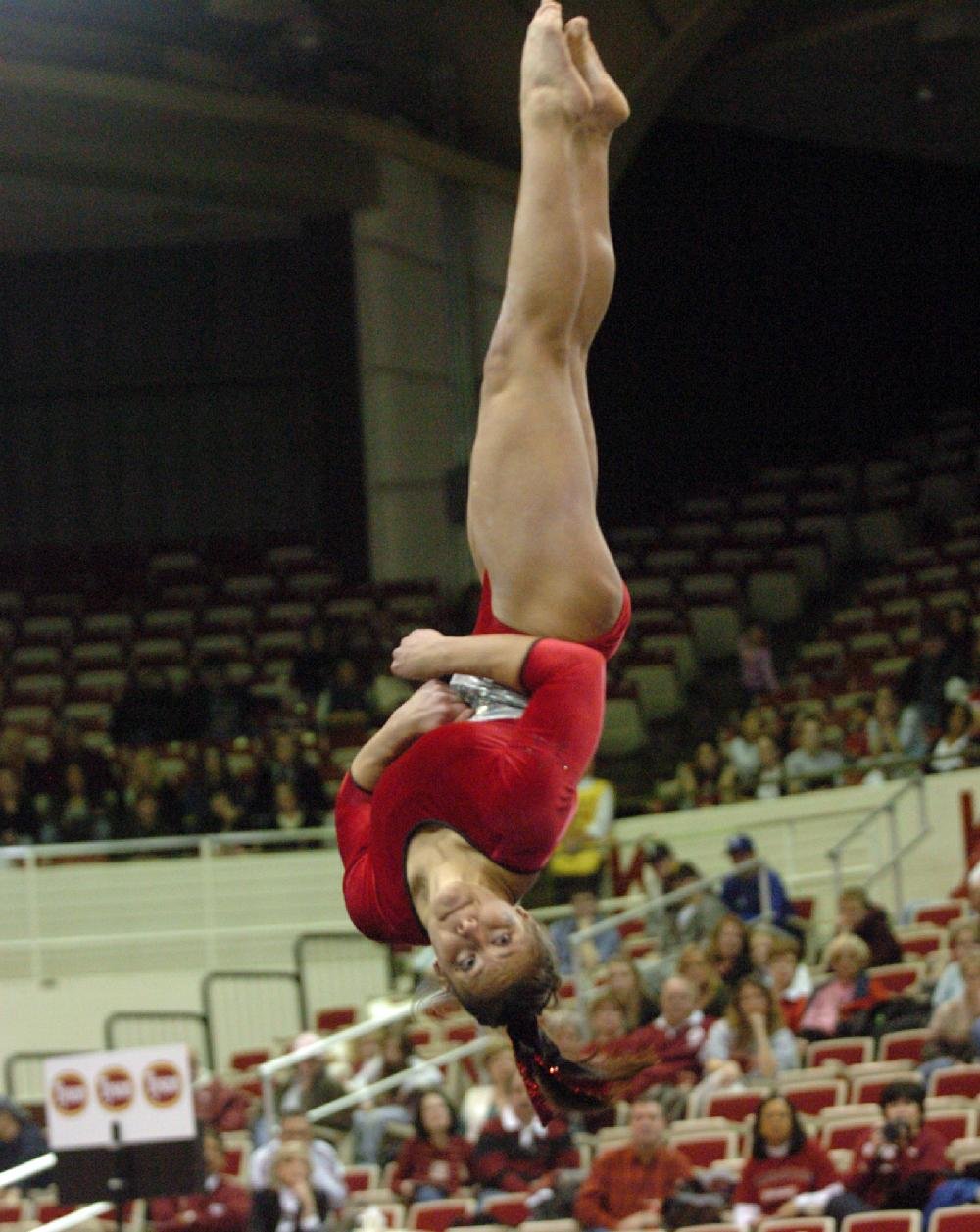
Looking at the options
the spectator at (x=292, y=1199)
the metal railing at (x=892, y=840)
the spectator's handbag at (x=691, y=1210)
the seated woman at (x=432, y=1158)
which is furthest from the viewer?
the metal railing at (x=892, y=840)

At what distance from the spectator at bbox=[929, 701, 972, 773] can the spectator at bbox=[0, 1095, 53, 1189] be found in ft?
17.7

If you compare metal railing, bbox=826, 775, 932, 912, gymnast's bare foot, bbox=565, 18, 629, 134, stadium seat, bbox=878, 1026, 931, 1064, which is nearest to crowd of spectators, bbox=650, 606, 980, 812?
metal railing, bbox=826, 775, 932, 912

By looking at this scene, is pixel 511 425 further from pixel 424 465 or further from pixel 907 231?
pixel 907 231

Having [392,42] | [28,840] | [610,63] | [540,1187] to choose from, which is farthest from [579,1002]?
[392,42]

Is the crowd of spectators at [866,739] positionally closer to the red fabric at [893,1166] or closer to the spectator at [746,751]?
the spectator at [746,751]

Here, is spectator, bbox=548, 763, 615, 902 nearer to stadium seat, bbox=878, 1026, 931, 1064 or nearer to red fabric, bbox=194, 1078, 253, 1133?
red fabric, bbox=194, 1078, 253, 1133

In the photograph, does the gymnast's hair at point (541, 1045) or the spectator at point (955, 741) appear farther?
the spectator at point (955, 741)

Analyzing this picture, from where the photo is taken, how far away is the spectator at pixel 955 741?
456 inches

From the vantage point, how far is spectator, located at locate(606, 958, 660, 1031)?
844 centimetres

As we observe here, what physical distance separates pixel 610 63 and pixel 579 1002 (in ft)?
25.4

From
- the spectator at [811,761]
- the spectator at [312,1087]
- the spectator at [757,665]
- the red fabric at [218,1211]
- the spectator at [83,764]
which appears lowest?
the red fabric at [218,1211]

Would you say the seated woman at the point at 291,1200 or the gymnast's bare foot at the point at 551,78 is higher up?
the gymnast's bare foot at the point at 551,78

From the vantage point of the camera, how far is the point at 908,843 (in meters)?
11.6

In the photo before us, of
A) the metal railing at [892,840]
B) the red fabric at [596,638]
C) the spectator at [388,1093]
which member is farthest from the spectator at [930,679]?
the red fabric at [596,638]
